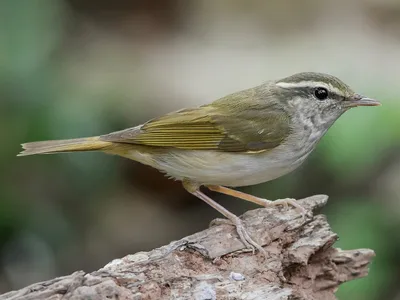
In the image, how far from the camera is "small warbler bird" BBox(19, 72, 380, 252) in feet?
13.2

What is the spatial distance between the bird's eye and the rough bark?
0.58 m

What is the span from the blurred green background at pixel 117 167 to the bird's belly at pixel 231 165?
1.42 m

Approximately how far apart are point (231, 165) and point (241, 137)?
0.60ft

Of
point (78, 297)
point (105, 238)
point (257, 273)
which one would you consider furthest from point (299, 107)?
point (105, 238)

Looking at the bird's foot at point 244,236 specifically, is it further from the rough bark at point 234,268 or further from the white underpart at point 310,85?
the white underpart at point 310,85

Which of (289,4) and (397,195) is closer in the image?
(397,195)

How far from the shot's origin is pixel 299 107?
13.7ft

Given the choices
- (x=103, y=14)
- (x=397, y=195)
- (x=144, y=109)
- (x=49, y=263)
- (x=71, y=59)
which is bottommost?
(x=49, y=263)

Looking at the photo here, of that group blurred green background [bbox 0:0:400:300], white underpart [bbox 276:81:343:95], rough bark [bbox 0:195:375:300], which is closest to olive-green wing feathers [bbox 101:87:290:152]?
white underpart [bbox 276:81:343:95]

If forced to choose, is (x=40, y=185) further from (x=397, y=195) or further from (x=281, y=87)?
(x=397, y=195)

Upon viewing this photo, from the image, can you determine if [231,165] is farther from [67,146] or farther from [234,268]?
[67,146]

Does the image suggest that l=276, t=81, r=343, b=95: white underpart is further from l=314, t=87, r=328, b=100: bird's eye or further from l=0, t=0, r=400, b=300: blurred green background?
l=0, t=0, r=400, b=300: blurred green background

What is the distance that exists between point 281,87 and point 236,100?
27 cm

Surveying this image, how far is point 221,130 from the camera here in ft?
13.5
